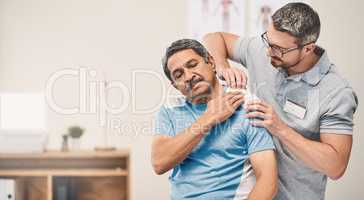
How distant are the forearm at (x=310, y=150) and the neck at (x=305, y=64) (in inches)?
8.5

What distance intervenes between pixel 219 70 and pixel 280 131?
0.98 ft

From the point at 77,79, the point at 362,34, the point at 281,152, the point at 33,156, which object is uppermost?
the point at 362,34

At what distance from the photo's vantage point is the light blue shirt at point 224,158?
Answer: 5.82ft

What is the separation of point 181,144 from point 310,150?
45 centimetres

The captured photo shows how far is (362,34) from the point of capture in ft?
7.45

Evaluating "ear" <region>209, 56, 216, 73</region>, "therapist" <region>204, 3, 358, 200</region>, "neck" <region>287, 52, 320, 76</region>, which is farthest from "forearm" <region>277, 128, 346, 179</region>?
"ear" <region>209, 56, 216, 73</region>

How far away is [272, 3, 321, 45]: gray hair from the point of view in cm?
180

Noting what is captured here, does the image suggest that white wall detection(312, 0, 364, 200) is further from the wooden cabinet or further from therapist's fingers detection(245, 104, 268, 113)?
the wooden cabinet

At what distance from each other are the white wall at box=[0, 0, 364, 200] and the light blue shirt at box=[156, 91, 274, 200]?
473 millimetres

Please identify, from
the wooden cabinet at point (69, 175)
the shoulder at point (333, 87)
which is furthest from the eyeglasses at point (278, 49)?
the wooden cabinet at point (69, 175)

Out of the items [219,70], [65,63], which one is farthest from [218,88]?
[65,63]

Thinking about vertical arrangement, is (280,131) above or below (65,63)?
below

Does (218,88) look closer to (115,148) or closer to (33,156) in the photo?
(115,148)

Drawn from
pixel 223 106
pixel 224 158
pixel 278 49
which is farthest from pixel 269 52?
pixel 224 158
